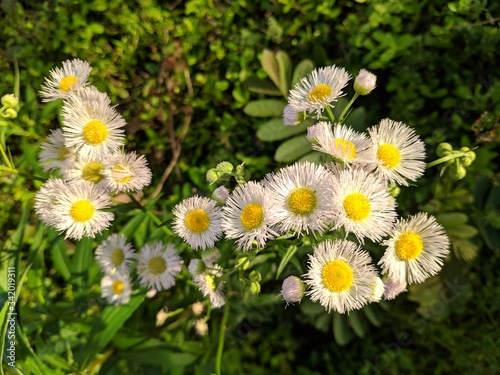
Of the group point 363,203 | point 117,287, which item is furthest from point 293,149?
point 117,287

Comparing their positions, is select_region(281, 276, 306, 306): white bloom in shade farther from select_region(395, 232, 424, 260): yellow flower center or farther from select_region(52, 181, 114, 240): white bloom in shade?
select_region(52, 181, 114, 240): white bloom in shade

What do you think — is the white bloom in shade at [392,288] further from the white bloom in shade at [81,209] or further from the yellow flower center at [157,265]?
the white bloom in shade at [81,209]

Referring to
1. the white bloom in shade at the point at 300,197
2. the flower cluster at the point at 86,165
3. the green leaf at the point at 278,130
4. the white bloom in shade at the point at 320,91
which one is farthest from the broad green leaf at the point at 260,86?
the white bloom in shade at the point at 300,197

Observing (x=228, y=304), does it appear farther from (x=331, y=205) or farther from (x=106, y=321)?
(x=331, y=205)

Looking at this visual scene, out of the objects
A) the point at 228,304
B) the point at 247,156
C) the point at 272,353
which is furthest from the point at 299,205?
the point at 272,353

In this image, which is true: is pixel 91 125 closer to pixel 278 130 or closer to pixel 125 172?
pixel 125 172

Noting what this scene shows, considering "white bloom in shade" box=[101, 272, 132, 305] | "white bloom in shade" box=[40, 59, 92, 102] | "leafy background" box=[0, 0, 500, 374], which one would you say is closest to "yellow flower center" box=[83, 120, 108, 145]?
"white bloom in shade" box=[40, 59, 92, 102]
